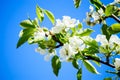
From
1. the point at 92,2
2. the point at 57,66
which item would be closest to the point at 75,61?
the point at 57,66

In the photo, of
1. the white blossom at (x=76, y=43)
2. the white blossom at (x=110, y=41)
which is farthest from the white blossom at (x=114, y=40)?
the white blossom at (x=76, y=43)

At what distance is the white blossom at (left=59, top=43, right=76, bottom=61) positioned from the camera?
123cm

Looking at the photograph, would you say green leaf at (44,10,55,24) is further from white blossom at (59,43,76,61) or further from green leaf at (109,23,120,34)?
green leaf at (109,23,120,34)

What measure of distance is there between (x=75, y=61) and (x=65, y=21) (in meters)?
0.20

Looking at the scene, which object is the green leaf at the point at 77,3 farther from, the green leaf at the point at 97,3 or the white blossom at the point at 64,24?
the white blossom at the point at 64,24

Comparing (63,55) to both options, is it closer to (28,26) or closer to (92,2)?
(28,26)

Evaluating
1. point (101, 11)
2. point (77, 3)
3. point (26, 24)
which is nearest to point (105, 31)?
point (101, 11)

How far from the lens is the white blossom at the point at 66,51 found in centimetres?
123

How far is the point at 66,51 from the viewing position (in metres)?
1.24

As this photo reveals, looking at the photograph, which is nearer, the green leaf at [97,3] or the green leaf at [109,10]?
the green leaf at [109,10]

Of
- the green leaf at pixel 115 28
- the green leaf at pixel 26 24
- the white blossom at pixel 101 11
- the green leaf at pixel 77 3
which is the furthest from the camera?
the green leaf at pixel 77 3

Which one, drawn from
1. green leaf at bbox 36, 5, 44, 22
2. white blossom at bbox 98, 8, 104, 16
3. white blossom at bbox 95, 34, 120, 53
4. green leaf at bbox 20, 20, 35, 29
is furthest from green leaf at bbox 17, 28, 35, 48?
white blossom at bbox 98, 8, 104, 16

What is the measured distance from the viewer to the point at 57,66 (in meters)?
1.35

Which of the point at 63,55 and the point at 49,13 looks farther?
Answer: the point at 49,13
